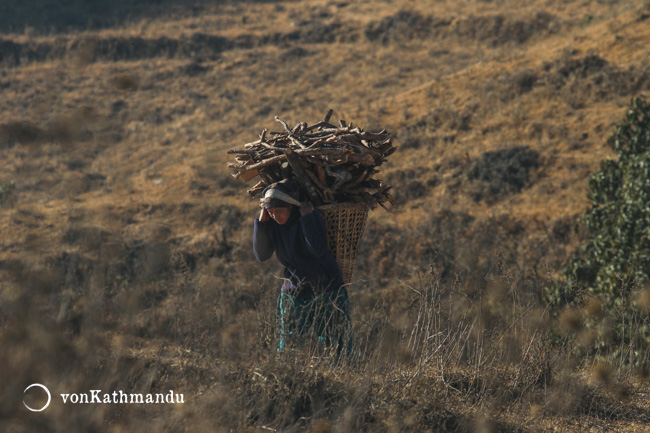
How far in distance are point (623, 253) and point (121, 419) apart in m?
4.79

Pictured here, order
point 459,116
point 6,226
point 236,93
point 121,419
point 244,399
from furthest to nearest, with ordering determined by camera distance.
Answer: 1. point 236,93
2. point 459,116
3. point 6,226
4. point 244,399
5. point 121,419

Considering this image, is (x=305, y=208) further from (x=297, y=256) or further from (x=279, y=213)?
(x=297, y=256)

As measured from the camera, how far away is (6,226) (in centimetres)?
980

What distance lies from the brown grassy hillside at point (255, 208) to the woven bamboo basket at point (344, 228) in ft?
1.42

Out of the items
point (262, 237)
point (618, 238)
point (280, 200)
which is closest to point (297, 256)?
point (262, 237)

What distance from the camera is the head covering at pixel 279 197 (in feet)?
9.79

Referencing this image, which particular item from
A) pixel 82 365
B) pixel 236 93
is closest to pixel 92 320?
pixel 82 365

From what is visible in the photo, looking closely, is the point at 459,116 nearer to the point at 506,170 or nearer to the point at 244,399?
the point at 506,170

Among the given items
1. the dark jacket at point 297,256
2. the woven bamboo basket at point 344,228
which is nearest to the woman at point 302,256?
the dark jacket at point 297,256

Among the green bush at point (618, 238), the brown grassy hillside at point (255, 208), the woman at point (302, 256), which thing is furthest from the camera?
the green bush at point (618, 238)

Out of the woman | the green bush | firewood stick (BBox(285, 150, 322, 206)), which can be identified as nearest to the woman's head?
the woman

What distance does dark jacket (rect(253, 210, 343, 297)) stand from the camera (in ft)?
10.2

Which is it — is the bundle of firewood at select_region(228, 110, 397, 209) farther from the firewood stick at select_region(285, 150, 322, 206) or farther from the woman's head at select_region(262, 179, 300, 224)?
the woman's head at select_region(262, 179, 300, 224)

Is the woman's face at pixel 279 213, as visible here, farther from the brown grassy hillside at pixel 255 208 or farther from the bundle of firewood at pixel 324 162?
the brown grassy hillside at pixel 255 208
